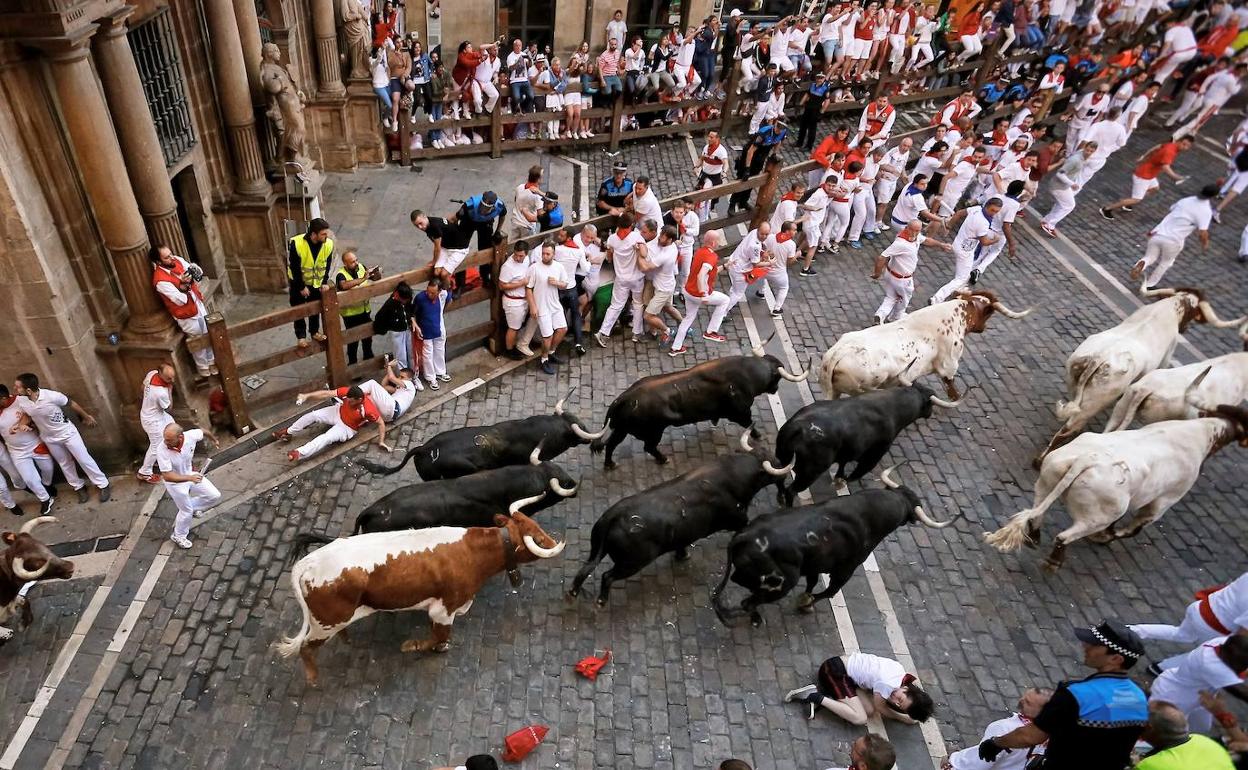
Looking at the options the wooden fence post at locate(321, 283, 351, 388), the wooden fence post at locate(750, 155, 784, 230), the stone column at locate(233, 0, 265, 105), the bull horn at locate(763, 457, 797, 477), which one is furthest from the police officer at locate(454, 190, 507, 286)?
the bull horn at locate(763, 457, 797, 477)

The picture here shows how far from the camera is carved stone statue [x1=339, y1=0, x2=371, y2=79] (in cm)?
1413

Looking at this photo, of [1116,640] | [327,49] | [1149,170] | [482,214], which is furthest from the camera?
[1149,170]

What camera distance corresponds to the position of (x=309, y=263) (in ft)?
31.6

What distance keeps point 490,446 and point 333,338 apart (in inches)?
105

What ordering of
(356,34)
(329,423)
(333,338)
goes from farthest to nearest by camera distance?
1. (356,34)
2. (333,338)
3. (329,423)

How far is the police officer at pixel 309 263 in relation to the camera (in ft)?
31.1

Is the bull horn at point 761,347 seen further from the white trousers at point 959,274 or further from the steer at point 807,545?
the steer at point 807,545

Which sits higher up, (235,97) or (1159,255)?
(235,97)

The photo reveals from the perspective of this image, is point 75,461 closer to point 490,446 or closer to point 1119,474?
point 490,446

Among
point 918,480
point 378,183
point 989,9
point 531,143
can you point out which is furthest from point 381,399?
point 989,9

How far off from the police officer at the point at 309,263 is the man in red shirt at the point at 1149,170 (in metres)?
15.6

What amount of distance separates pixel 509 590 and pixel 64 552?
4.37 metres

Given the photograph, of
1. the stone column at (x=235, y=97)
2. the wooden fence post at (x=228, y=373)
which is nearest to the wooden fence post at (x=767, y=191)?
the stone column at (x=235, y=97)

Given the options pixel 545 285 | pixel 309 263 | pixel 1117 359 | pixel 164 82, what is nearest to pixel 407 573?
pixel 545 285
